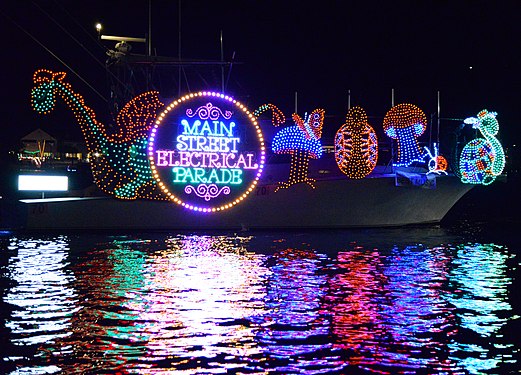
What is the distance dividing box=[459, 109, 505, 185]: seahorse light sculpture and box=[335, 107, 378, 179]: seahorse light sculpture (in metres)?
3.54

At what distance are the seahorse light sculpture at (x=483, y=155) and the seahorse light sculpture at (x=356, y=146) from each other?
354 cm

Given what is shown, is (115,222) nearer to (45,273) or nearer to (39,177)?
(39,177)

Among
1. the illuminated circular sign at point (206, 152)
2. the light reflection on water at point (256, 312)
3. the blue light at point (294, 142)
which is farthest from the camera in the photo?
the blue light at point (294, 142)

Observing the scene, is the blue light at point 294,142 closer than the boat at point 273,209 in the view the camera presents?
Yes

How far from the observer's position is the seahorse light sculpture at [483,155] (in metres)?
28.6

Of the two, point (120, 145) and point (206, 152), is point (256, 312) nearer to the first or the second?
point (206, 152)

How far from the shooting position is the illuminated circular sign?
27766 millimetres

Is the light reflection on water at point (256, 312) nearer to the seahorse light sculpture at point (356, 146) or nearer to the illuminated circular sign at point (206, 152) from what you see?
the illuminated circular sign at point (206, 152)

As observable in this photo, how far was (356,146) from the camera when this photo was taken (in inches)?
1141

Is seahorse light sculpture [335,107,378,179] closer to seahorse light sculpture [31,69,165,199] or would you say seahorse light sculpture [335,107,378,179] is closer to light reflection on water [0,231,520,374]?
seahorse light sculpture [31,69,165,199]

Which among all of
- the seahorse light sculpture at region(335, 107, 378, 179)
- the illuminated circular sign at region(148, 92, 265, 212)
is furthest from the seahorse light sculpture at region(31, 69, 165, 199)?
the seahorse light sculpture at region(335, 107, 378, 179)

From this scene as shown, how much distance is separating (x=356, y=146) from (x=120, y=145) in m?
8.93

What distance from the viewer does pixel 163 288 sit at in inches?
603

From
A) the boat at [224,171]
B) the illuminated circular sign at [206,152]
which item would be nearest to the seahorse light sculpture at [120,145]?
the boat at [224,171]
